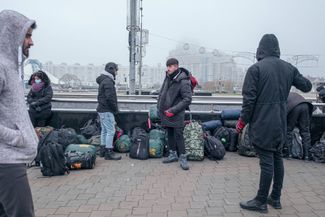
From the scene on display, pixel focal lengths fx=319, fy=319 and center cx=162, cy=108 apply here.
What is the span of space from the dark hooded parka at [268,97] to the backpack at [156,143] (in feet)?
9.35

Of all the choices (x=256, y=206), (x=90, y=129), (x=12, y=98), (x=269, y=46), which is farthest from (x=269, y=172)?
(x=90, y=129)

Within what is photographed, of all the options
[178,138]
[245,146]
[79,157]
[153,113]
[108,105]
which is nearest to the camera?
[79,157]

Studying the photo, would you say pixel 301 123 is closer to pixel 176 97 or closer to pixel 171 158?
pixel 176 97

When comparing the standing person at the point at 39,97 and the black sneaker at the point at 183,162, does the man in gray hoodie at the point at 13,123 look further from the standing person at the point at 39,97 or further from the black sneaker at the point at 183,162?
the standing person at the point at 39,97

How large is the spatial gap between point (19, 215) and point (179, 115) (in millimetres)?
3937

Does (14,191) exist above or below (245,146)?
above

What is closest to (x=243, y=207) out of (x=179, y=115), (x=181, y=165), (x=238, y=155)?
(x=181, y=165)

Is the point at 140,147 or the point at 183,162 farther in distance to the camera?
the point at 140,147

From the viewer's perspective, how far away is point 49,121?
7328 mm

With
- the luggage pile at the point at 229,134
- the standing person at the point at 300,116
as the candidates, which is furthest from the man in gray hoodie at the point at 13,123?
the standing person at the point at 300,116

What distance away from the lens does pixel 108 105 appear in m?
6.30

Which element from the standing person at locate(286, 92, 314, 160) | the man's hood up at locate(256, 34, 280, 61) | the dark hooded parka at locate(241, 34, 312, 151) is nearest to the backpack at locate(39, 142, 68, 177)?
the dark hooded parka at locate(241, 34, 312, 151)

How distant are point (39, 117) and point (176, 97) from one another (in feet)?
9.94

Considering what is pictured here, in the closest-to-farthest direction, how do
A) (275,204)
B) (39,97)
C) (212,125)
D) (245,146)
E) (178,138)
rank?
1. (275,204)
2. (178,138)
3. (245,146)
4. (39,97)
5. (212,125)
